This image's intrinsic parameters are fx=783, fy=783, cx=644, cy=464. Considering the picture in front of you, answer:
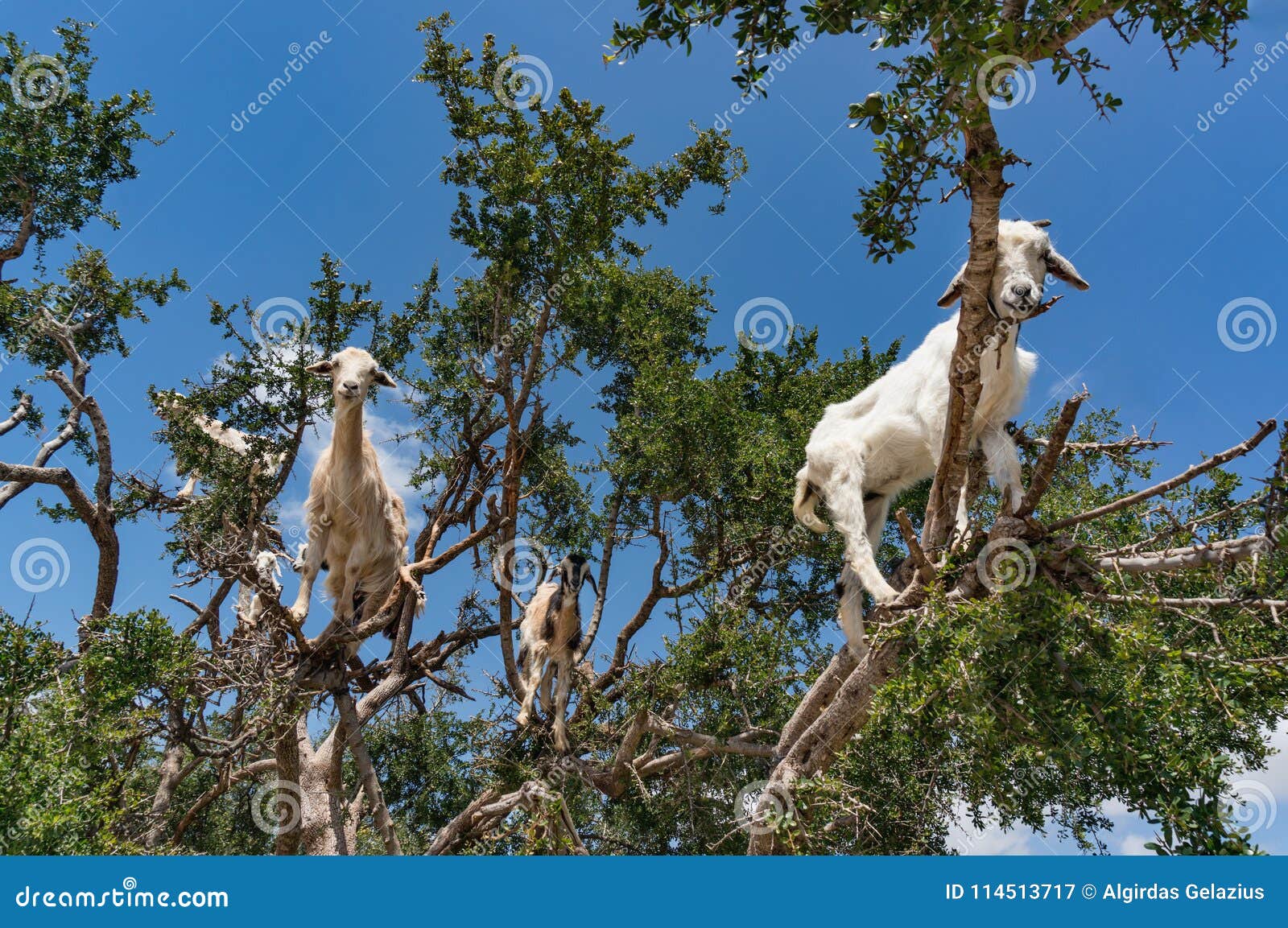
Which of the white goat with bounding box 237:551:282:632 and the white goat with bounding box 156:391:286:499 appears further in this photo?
the white goat with bounding box 156:391:286:499

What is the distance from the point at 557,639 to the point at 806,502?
3249mm

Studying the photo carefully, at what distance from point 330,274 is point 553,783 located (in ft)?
19.6

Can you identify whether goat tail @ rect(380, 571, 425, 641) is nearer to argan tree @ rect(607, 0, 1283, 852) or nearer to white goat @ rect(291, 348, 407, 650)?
white goat @ rect(291, 348, 407, 650)

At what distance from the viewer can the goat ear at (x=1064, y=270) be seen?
4.84 metres

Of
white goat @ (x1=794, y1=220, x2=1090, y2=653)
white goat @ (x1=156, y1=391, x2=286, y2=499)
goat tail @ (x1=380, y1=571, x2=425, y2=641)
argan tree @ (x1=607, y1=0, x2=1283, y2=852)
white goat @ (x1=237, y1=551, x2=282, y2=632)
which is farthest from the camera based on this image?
white goat @ (x1=156, y1=391, x2=286, y2=499)

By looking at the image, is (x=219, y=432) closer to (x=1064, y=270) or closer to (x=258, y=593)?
(x=258, y=593)

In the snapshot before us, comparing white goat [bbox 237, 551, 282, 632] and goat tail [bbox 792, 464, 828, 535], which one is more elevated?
white goat [bbox 237, 551, 282, 632]

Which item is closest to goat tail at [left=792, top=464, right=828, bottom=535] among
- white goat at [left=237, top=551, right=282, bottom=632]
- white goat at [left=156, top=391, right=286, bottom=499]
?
white goat at [left=237, top=551, right=282, bottom=632]

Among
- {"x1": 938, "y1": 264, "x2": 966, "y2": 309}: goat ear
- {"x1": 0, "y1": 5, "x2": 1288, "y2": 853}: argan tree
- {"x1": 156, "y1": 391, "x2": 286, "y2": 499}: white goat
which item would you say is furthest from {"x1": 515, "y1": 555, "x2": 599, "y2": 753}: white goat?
{"x1": 938, "y1": 264, "x2": 966, "y2": 309}: goat ear

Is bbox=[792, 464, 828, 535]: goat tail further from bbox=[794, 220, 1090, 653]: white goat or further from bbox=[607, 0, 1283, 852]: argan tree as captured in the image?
bbox=[607, 0, 1283, 852]: argan tree

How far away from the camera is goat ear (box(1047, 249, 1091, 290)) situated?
4.84m

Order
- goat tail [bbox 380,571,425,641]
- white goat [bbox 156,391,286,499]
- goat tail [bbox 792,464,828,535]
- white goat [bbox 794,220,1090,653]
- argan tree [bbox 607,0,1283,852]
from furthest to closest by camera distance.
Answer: white goat [bbox 156,391,286,499] → goat tail [bbox 380,571,425,641] → goat tail [bbox 792,464,828,535] → white goat [bbox 794,220,1090,653] → argan tree [bbox 607,0,1283,852]

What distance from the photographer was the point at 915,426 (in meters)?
5.64

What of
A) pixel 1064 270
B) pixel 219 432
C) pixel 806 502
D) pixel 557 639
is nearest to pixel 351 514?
pixel 219 432
